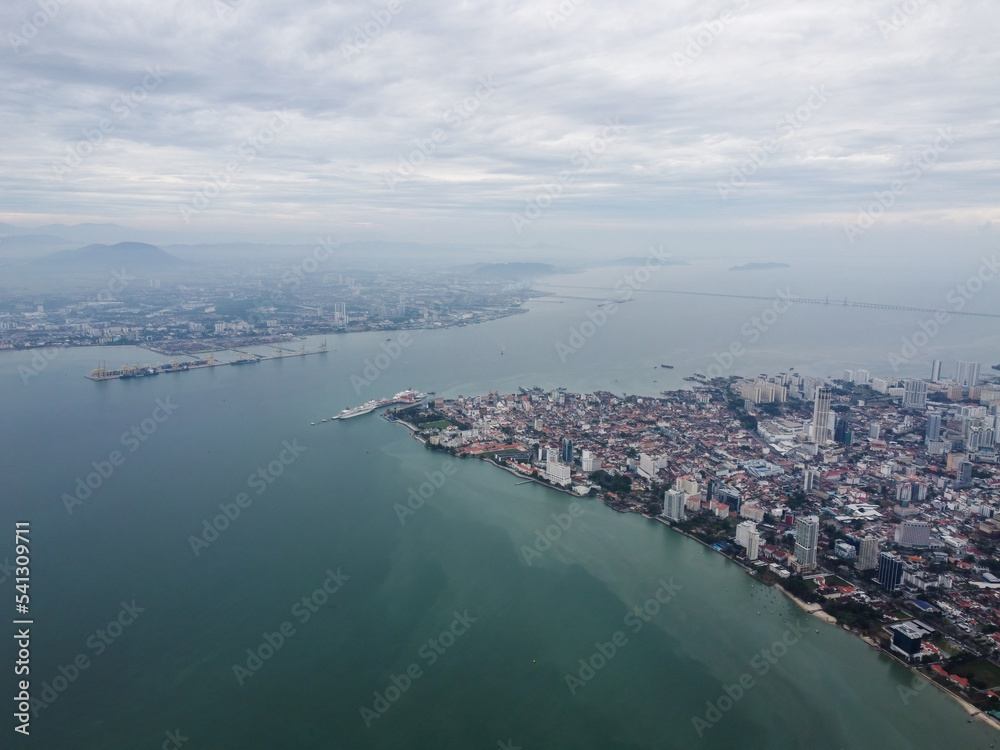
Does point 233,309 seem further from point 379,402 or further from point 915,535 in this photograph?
point 915,535

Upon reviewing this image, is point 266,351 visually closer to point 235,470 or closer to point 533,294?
point 235,470

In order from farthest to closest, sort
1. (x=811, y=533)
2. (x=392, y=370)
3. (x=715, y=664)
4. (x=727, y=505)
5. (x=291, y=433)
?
(x=392, y=370) → (x=291, y=433) → (x=727, y=505) → (x=811, y=533) → (x=715, y=664)

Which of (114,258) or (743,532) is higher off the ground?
(114,258)

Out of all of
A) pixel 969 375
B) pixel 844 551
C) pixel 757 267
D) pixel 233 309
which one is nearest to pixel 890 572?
pixel 844 551

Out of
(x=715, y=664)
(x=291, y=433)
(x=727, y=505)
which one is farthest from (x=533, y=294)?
(x=715, y=664)

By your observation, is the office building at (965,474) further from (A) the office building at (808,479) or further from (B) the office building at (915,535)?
(B) the office building at (915,535)

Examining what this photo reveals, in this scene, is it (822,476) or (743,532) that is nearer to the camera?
(743,532)

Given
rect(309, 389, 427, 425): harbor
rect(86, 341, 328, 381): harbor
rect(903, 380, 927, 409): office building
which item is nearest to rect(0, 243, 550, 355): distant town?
rect(86, 341, 328, 381): harbor

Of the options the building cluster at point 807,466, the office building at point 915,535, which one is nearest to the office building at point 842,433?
the building cluster at point 807,466
